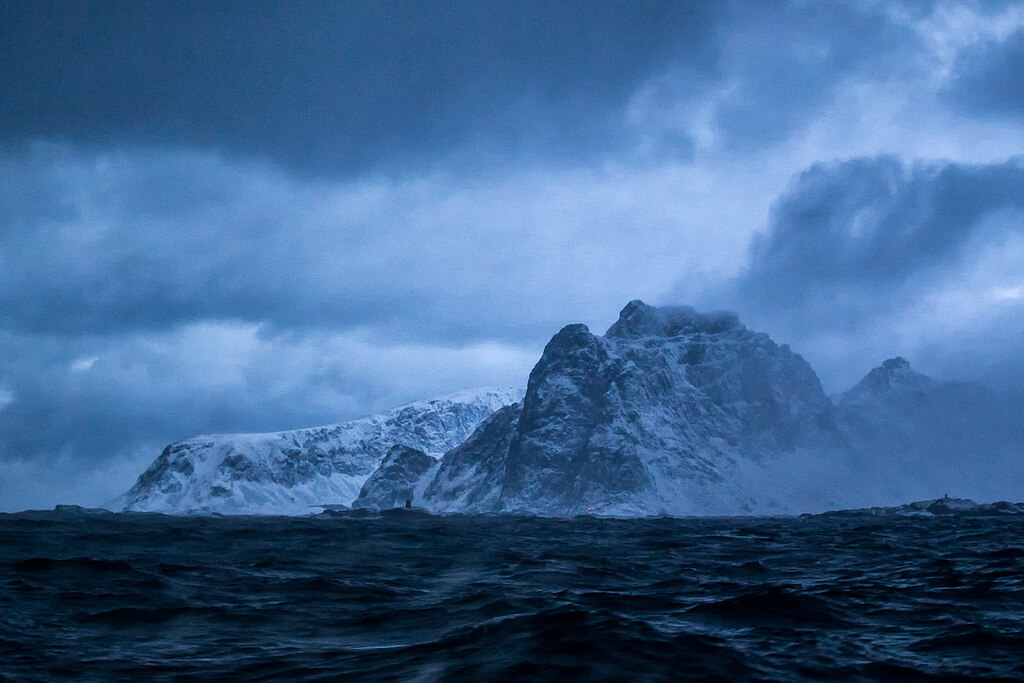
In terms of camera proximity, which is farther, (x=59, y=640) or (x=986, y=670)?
(x=59, y=640)

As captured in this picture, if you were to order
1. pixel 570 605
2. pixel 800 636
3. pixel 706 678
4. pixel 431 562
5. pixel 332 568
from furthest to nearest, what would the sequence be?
pixel 431 562 → pixel 332 568 → pixel 570 605 → pixel 800 636 → pixel 706 678

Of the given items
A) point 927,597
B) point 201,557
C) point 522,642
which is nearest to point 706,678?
point 522,642

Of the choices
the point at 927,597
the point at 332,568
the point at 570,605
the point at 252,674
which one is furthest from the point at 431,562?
the point at 252,674

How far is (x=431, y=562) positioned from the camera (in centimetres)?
4000

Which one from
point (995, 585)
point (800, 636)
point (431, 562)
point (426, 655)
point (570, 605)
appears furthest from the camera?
point (431, 562)

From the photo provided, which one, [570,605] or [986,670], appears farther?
[570,605]

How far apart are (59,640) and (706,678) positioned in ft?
45.2

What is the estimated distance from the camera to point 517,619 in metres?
20.2

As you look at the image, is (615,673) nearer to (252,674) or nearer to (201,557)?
(252,674)

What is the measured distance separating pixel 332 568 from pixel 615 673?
78.8 feet

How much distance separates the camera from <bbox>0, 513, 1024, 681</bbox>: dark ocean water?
51.1ft

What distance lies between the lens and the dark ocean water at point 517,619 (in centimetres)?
1556

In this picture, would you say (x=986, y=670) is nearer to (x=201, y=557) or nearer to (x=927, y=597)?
(x=927, y=597)

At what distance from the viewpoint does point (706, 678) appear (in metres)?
14.6
